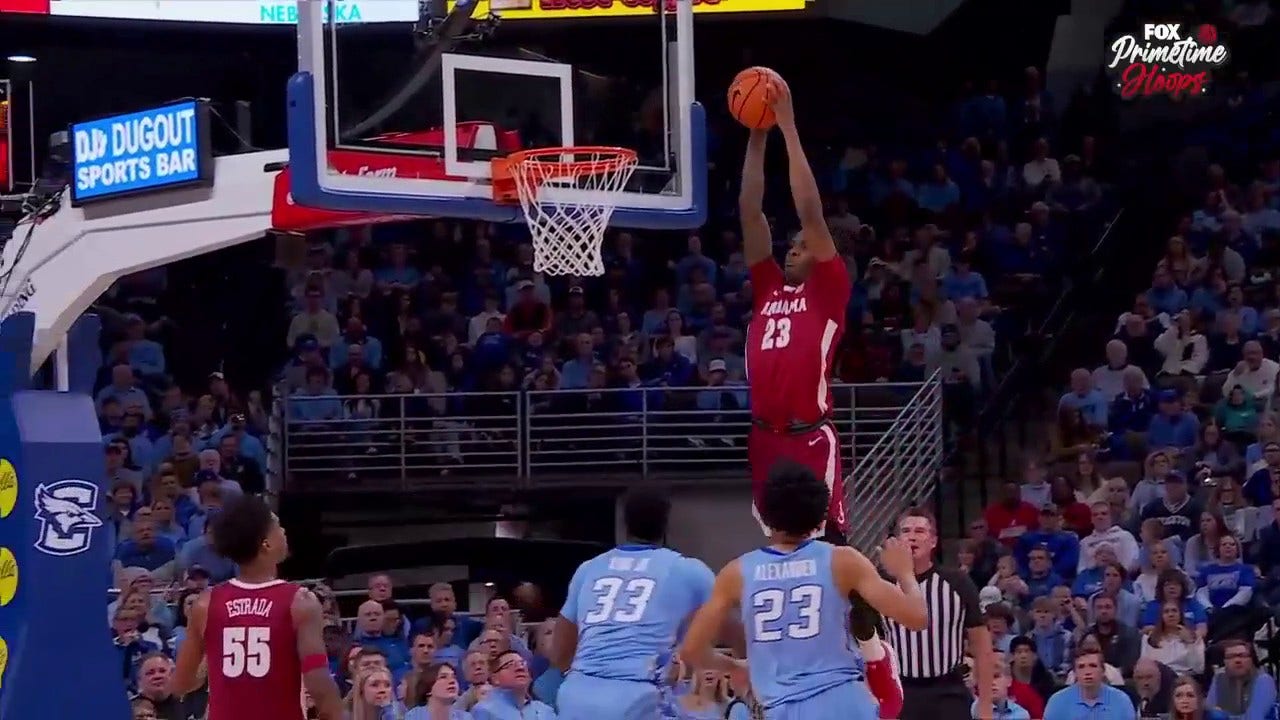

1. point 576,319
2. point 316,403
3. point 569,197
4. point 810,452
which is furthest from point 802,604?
point 576,319

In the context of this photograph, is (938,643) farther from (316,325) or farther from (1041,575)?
(316,325)

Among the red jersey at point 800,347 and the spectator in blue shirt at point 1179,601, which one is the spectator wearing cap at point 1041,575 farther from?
the red jersey at point 800,347

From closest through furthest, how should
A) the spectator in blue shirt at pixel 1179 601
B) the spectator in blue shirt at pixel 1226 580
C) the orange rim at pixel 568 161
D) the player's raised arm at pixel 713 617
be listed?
the player's raised arm at pixel 713 617 < the orange rim at pixel 568 161 < the spectator in blue shirt at pixel 1179 601 < the spectator in blue shirt at pixel 1226 580

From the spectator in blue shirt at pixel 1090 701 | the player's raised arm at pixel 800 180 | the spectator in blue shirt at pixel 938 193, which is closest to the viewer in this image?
the player's raised arm at pixel 800 180

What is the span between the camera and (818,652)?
6832 millimetres

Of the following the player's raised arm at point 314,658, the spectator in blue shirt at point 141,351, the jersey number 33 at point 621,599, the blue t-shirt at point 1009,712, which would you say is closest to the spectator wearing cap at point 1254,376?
the blue t-shirt at point 1009,712

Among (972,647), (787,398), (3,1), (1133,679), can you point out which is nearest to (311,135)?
(787,398)

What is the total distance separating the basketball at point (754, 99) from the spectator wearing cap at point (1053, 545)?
724 cm

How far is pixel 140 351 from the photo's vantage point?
18156 millimetres

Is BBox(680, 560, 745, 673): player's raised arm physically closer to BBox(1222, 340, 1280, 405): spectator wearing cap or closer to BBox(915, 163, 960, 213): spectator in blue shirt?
BBox(1222, 340, 1280, 405): spectator wearing cap

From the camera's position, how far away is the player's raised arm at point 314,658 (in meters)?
Result: 7.23

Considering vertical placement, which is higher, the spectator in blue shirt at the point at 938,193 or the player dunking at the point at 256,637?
the spectator in blue shirt at the point at 938,193

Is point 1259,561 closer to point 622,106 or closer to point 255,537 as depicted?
point 622,106

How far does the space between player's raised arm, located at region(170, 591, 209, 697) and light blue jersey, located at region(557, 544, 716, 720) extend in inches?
51.2
